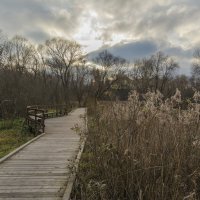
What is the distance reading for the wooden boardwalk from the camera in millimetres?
5355

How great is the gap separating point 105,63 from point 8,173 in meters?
62.6

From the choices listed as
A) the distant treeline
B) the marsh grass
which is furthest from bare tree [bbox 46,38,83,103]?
the marsh grass

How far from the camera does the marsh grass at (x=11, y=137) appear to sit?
36.6 ft

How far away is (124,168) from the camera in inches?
215

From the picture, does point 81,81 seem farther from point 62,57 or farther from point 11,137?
point 11,137

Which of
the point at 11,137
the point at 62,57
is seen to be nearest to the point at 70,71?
the point at 62,57

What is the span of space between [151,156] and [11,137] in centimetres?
997

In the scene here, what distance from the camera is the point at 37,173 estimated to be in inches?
261

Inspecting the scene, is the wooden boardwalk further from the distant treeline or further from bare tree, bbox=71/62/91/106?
bare tree, bbox=71/62/91/106

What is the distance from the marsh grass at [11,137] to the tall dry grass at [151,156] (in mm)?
5157

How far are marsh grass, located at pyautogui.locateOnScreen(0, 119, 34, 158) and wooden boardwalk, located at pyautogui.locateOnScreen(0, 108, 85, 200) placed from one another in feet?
4.65

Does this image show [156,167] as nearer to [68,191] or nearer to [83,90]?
[68,191]

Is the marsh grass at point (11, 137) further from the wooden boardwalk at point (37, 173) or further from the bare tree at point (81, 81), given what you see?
the bare tree at point (81, 81)

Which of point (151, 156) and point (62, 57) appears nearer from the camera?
point (151, 156)
